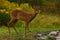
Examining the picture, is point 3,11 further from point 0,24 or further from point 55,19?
point 55,19

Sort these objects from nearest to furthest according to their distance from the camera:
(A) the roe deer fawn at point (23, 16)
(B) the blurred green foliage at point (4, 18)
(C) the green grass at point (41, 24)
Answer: (A) the roe deer fawn at point (23, 16)
(C) the green grass at point (41, 24)
(B) the blurred green foliage at point (4, 18)

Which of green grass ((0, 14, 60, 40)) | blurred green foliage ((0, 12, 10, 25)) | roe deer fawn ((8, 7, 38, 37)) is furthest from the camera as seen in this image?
blurred green foliage ((0, 12, 10, 25))

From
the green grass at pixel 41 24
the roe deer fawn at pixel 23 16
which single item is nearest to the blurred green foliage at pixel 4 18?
the green grass at pixel 41 24

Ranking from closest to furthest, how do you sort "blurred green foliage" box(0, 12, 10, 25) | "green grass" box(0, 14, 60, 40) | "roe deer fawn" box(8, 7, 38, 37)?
"roe deer fawn" box(8, 7, 38, 37)
"green grass" box(0, 14, 60, 40)
"blurred green foliage" box(0, 12, 10, 25)

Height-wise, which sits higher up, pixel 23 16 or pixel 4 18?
pixel 23 16

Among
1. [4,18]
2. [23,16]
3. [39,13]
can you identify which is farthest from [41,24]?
[23,16]

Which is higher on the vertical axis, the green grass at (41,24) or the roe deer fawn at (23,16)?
the roe deer fawn at (23,16)

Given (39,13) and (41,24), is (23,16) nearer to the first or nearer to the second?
(41,24)

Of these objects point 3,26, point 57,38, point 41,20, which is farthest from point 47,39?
point 41,20

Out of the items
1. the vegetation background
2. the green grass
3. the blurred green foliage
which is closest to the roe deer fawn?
the green grass

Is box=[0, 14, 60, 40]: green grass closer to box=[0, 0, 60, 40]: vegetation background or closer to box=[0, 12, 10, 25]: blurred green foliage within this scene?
box=[0, 0, 60, 40]: vegetation background

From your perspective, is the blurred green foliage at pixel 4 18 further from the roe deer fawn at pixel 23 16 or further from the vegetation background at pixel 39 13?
the roe deer fawn at pixel 23 16

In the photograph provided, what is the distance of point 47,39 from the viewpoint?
27.1ft

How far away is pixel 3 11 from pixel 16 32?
2.56 m
